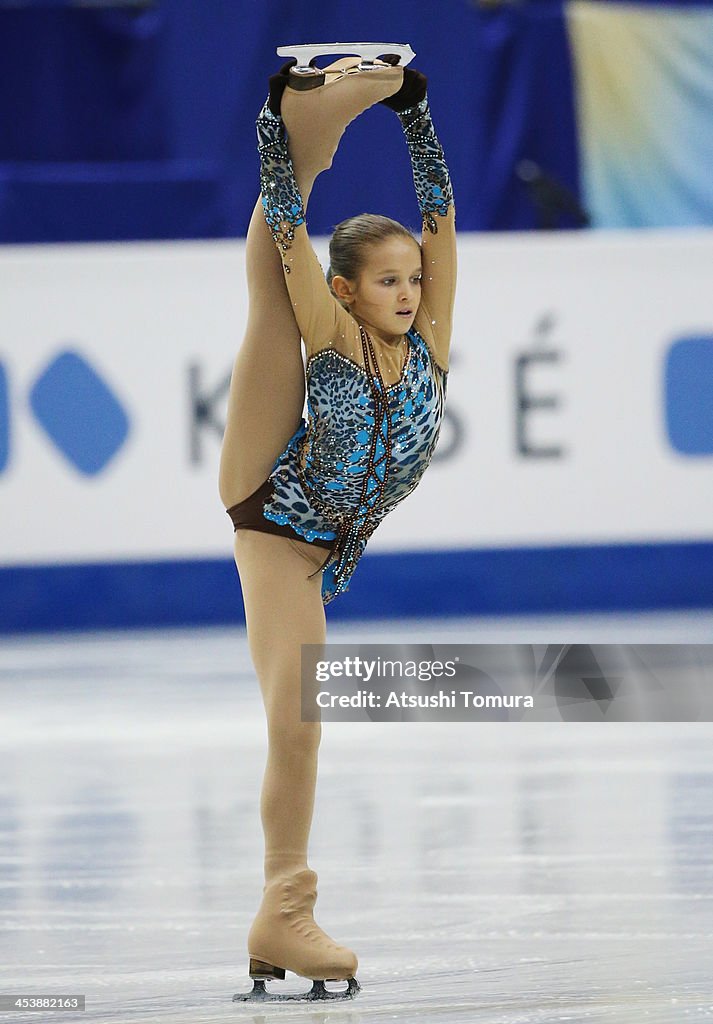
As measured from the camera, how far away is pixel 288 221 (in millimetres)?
2463

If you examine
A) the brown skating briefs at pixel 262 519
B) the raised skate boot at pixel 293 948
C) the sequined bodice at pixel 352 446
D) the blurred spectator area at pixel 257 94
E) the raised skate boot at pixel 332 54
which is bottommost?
the raised skate boot at pixel 293 948

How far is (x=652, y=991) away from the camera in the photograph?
2.59m

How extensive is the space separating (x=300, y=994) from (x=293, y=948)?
85 mm

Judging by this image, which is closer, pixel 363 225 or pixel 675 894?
pixel 363 225

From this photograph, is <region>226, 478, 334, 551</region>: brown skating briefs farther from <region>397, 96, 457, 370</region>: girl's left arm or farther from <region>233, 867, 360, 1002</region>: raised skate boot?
<region>233, 867, 360, 1002</region>: raised skate boot

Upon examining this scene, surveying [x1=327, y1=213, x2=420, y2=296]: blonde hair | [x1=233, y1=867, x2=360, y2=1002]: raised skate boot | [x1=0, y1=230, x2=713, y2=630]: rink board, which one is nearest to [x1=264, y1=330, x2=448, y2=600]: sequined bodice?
[x1=327, y1=213, x2=420, y2=296]: blonde hair

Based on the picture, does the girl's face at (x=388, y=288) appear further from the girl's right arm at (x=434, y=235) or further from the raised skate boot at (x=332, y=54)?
the raised skate boot at (x=332, y=54)

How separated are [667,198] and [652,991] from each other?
287 inches

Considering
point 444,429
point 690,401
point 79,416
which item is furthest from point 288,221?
point 690,401

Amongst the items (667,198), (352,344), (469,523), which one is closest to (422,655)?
(352,344)

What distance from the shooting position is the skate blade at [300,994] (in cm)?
256

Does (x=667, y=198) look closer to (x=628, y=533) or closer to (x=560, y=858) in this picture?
(x=628, y=533)

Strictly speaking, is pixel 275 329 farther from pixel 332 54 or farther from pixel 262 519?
pixel 332 54

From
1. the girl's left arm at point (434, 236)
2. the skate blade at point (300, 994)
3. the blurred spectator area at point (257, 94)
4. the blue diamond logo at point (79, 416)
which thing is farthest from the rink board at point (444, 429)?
the skate blade at point (300, 994)
